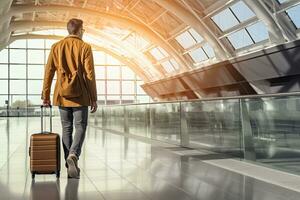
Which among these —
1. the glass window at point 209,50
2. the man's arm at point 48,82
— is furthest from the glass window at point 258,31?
the man's arm at point 48,82

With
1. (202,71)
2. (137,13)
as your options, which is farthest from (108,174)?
(137,13)

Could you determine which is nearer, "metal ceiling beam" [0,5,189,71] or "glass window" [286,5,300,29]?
"glass window" [286,5,300,29]

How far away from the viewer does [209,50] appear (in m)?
42.7

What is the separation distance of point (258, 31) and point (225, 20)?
385 cm

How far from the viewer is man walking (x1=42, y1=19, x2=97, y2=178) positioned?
603cm

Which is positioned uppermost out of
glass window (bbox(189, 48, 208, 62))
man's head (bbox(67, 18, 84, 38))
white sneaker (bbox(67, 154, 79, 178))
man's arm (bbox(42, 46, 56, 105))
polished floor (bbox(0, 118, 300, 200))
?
glass window (bbox(189, 48, 208, 62))

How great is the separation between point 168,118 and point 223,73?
27.4m

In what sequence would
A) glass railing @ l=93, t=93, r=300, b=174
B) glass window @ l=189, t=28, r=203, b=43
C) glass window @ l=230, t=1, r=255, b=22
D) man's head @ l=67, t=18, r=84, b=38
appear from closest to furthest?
man's head @ l=67, t=18, r=84, b=38
glass railing @ l=93, t=93, r=300, b=174
glass window @ l=230, t=1, r=255, b=22
glass window @ l=189, t=28, r=203, b=43

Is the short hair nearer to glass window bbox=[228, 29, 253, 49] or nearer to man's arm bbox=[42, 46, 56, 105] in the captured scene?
man's arm bbox=[42, 46, 56, 105]

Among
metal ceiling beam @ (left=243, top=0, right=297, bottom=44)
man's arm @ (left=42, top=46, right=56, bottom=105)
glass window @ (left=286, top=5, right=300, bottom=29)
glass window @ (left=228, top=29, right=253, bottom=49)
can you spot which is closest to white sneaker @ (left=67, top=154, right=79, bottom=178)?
man's arm @ (left=42, top=46, right=56, bottom=105)

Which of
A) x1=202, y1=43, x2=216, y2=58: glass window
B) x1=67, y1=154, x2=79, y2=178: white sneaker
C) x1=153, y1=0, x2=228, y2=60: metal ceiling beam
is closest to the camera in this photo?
x1=67, y1=154, x2=79, y2=178: white sneaker

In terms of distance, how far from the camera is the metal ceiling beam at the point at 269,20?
29.2 metres

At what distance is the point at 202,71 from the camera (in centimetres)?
4238

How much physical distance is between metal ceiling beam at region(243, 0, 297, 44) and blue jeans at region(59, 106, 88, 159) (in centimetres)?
2509
